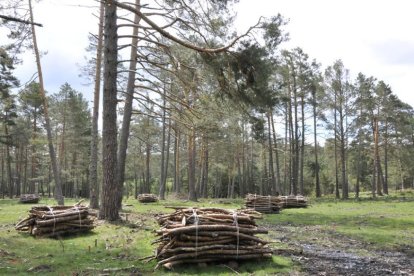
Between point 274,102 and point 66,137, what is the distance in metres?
39.6

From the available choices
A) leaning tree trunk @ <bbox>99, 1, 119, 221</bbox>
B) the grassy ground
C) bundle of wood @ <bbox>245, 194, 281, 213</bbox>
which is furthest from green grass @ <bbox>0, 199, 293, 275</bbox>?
bundle of wood @ <bbox>245, 194, 281, 213</bbox>

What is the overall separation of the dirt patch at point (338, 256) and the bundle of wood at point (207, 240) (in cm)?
103

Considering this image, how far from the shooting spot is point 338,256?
326 inches

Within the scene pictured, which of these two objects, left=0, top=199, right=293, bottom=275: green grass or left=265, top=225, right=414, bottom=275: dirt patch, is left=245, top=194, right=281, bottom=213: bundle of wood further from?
left=0, top=199, right=293, bottom=275: green grass

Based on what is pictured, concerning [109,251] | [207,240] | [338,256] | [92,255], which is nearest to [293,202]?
[338,256]

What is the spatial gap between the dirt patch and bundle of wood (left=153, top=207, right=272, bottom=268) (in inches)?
40.4

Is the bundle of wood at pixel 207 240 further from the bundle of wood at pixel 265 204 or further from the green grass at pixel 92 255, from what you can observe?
the bundle of wood at pixel 265 204

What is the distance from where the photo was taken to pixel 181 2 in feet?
41.0

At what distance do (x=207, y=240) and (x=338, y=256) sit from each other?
9.70ft

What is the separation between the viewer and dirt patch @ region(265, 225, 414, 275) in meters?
6.96

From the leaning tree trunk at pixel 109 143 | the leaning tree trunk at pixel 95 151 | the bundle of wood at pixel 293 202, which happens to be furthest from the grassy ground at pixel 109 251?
the bundle of wood at pixel 293 202

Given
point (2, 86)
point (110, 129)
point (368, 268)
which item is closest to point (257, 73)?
point (110, 129)

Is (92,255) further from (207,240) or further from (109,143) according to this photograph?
(109,143)

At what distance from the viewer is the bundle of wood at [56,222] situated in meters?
Result: 10.5
